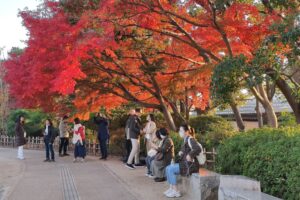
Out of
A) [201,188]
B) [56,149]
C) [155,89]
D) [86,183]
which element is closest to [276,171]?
[201,188]

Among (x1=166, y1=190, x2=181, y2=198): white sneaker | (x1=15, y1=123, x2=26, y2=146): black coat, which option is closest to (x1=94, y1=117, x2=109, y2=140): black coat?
(x1=15, y1=123, x2=26, y2=146): black coat

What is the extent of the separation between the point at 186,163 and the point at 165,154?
1.50m

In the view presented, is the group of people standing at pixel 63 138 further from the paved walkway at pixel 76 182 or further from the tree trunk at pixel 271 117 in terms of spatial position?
the tree trunk at pixel 271 117

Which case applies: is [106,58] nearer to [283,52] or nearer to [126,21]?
[126,21]

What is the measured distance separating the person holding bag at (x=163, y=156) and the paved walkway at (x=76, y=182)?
234 millimetres

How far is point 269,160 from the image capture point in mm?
6168

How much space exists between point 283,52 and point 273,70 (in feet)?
1.68

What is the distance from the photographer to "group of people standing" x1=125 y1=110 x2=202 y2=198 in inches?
305

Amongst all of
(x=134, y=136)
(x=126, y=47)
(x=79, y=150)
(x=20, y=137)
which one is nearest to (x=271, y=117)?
(x=134, y=136)

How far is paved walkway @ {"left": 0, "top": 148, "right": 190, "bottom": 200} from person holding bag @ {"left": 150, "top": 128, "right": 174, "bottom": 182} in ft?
0.77

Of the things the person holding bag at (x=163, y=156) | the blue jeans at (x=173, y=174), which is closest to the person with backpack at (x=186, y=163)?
the blue jeans at (x=173, y=174)

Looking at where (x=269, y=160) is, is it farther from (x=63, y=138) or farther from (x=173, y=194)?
(x=63, y=138)

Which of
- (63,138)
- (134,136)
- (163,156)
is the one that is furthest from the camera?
(63,138)

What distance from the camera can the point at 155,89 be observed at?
15102mm
